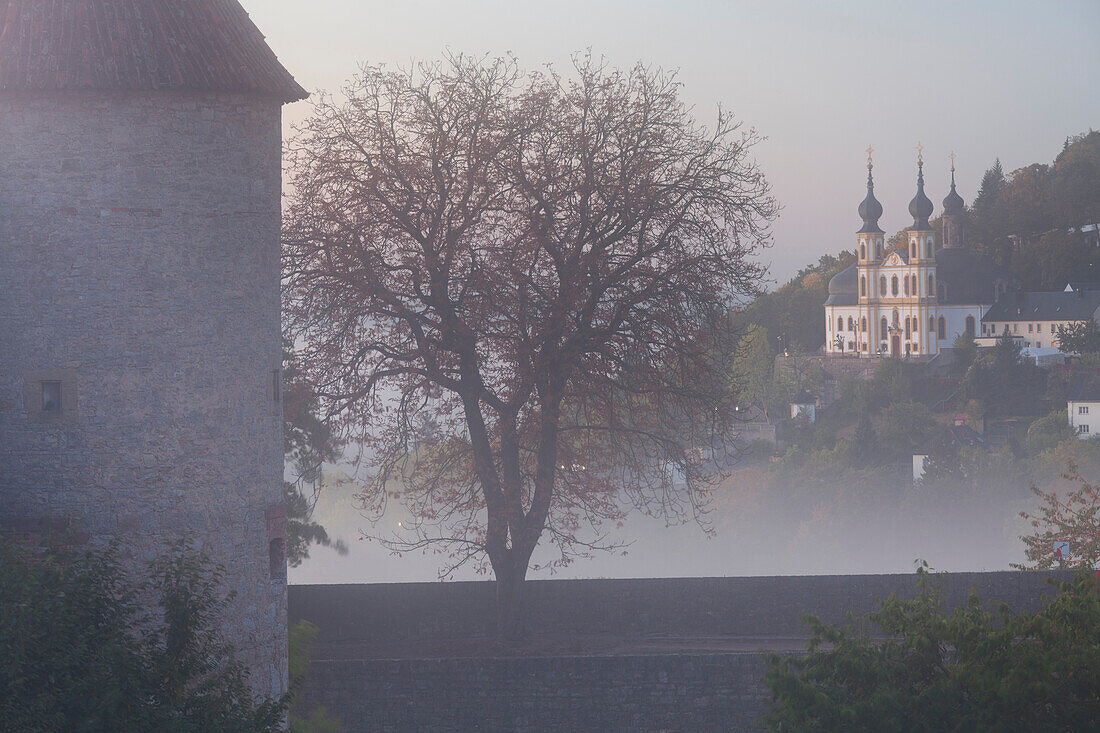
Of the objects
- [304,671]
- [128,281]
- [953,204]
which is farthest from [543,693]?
[953,204]

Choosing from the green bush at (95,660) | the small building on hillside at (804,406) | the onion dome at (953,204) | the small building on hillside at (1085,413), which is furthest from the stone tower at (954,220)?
the green bush at (95,660)

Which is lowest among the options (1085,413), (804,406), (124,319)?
(124,319)

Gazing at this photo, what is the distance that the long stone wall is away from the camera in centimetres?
1817

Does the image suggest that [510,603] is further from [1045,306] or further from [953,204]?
[953,204]

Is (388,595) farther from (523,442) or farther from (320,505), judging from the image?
(320,505)

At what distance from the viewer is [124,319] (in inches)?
546

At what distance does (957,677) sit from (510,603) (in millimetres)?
8474

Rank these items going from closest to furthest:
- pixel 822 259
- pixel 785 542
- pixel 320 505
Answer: pixel 320 505 < pixel 785 542 < pixel 822 259

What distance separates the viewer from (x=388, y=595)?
20.3 m

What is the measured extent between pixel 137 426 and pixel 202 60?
12.4ft

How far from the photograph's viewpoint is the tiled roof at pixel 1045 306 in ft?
408

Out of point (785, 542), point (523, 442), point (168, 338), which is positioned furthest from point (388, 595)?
point (785, 542)

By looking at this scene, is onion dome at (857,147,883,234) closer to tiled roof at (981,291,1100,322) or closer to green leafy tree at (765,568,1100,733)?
tiled roof at (981,291,1100,322)

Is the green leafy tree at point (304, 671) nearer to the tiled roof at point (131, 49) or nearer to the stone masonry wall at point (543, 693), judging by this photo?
the stone masonry wall at point (543, 693)
